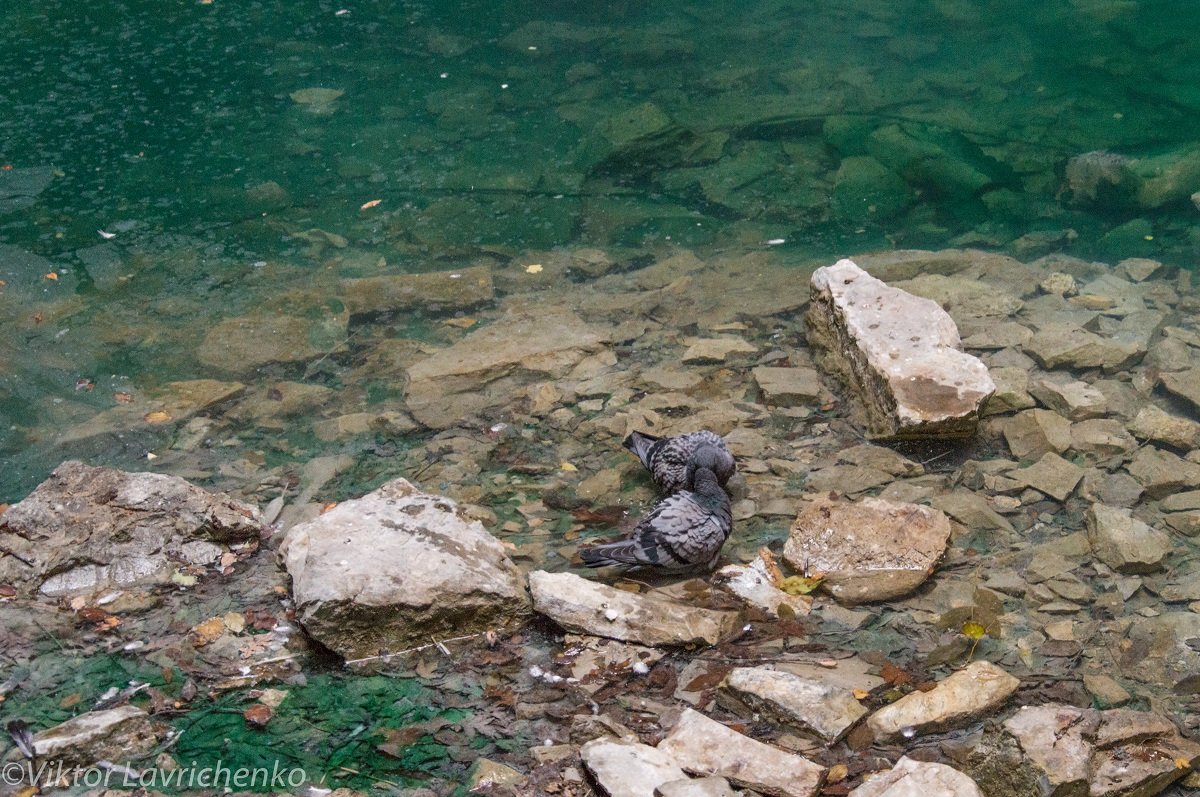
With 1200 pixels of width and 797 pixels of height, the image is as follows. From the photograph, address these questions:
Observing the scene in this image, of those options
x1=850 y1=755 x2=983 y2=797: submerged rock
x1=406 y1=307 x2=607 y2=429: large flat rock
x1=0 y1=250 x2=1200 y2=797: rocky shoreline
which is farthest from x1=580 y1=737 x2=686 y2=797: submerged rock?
x1=406 y1=307 x2=607 y2=429: large flat rock

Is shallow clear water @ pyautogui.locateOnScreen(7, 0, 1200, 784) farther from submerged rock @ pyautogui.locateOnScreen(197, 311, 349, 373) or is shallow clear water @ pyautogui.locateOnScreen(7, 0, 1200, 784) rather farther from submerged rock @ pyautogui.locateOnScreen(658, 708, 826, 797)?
submerged rock @ pyautogui.locateOnScreen(658, 708, 826, 797)

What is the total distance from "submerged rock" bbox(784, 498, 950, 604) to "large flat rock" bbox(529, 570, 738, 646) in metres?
0.44

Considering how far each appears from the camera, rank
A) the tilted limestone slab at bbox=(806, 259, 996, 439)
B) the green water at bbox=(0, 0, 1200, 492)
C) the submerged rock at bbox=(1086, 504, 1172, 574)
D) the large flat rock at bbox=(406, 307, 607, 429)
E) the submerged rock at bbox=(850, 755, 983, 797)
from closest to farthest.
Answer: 1. the submerged rock at bbox=(850, 755, 983, 797)
2. the submerged rock at bbox=(1086, 504, 1172, 574)
3. the tilted limestone slab at bbox=(806, 259, 996, 439)
4. the large flat rock at bbox=(406, 307, 607, 429)
5. the green water at bbox=(0, 0, 1200, 492)

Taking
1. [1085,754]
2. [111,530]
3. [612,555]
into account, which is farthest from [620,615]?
[111,530]

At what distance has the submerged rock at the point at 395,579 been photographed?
3.08 m

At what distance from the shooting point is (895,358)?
431 centimetres

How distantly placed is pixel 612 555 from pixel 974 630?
121 cm

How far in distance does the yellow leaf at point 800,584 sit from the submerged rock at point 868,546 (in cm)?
3

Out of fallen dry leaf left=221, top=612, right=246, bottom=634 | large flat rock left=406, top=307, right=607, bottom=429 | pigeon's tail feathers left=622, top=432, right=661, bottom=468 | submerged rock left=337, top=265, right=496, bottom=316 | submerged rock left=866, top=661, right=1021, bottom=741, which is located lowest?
submerged rock left=337, top=265, right=496, bottom=316

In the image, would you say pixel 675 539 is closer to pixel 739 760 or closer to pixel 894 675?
pixel 894 675

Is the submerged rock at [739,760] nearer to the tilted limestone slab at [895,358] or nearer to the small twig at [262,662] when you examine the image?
the small twig at [262,662]

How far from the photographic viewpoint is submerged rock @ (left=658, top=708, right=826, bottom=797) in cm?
255

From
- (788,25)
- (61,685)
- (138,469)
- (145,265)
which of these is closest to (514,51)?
(788,25)

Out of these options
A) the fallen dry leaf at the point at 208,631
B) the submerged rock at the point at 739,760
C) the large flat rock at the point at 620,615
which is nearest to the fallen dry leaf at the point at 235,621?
the fallen dry leaf at the point at 208,631
